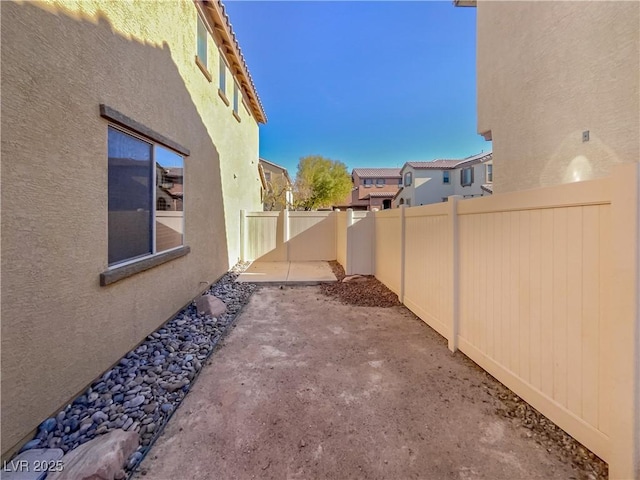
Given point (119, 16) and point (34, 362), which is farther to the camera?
point (119, 16)

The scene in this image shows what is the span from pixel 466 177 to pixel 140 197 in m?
25.7

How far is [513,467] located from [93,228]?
13.1 feet

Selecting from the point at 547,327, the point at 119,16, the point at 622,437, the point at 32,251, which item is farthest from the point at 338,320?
the point at 119,16

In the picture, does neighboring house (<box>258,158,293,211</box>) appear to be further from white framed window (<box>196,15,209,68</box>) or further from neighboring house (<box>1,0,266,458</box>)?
neighboring house (<box>1,0,266,458</box>)

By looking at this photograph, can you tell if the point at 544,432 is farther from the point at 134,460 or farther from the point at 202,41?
the point at 202,41

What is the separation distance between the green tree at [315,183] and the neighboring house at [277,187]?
880 mm

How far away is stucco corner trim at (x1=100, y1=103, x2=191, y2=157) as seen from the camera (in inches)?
117

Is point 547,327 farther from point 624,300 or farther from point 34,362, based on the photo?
point 34,362

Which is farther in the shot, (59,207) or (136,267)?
(136,267)

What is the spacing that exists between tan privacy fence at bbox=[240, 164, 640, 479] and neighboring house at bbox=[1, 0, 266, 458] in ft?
12.9

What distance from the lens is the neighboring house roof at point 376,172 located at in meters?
38.9

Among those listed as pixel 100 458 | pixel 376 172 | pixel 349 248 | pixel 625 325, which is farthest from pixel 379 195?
pixel 100 458

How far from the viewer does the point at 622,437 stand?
1.70 meters

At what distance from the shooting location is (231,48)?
7809mm
